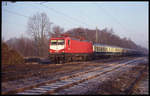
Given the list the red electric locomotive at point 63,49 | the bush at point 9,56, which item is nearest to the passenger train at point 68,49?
the red electric locomotive at point 63,49

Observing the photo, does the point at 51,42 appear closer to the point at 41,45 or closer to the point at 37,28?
the point at 41,45

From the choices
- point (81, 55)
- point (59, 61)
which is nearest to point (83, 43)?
point (81, 55)

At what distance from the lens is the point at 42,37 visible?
172 ft

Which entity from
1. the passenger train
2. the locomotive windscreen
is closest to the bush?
the passenger train

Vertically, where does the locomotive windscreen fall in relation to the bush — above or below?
above

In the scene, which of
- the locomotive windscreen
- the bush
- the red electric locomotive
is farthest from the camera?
the locomotive windscreen

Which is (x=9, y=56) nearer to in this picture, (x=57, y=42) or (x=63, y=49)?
(x=57, y=42)

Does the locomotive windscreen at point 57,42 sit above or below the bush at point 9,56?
above

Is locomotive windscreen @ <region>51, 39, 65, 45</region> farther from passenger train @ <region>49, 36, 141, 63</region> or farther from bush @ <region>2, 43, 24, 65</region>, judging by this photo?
bush @ <region>2, 43, 24, 65</region>

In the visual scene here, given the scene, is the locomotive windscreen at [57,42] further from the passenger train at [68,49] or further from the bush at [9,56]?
the bush at [9,56]

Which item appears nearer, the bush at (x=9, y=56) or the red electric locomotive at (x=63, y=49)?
the bush at (x=9, y=56)

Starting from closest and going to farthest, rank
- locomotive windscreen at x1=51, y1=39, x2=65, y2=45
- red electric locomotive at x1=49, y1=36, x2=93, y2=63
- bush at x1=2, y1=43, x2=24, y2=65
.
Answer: bush at x1=2, y1=43, x2=24, y2=65 → red electric locomotive at x1=49, y1=36, x2=93, y2=63 → locomotive windscreen at x1=51, y1=39, x2=65, y2=45

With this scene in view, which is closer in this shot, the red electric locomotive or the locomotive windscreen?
the red electric locomotive

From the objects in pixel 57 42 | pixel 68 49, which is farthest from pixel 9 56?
pixel 68 49
